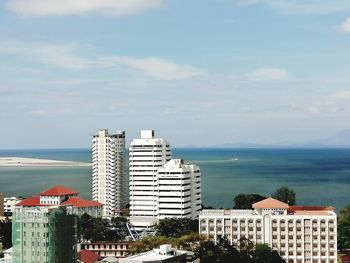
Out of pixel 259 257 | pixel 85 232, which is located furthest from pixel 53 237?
pixel 85 232

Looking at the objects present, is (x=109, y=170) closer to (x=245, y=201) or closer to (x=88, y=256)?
(x=245, y=201)

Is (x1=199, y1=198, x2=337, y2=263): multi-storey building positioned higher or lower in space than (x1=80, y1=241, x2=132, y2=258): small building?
higher

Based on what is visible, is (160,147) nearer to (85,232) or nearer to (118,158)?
(118,158)

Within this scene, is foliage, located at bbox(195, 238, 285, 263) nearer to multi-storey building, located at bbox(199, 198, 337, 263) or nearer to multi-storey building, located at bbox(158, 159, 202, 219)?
multi-storey building, located at bbox(199, 198, 337, 263)

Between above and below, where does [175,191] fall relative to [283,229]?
above

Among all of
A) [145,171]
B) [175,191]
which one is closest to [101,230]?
[175,191]

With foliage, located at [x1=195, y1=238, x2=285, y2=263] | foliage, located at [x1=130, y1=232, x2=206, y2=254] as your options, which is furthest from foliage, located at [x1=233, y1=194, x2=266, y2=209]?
foliage, located at [x1=195, y1=238, x2=285, y2=263]

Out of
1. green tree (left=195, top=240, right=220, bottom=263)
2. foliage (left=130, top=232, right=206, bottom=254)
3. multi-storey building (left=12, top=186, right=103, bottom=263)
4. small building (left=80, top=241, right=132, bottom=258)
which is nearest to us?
multi-storey building (left=12, top=186, right=103, bottom=263)

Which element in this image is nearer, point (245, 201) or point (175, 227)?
point (175, 227)
